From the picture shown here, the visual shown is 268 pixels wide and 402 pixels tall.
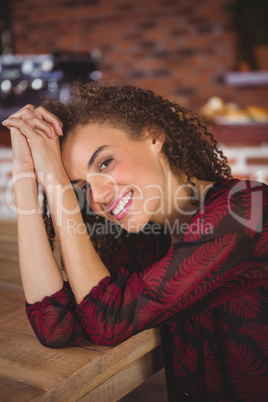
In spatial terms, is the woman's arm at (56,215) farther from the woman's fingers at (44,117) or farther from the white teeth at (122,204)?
the white teeth at (122,204)

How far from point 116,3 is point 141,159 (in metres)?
3.35

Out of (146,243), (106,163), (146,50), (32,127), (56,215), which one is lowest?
(146,243)

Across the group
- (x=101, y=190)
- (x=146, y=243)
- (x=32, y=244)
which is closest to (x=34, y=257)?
(x=32, y=244)

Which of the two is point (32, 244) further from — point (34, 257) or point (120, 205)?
point (120, 205)

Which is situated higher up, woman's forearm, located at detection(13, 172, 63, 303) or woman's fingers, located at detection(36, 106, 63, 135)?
woman's fingers, located at detection(36, 106, 63, 135)

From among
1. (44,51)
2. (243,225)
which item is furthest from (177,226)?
(44,51)

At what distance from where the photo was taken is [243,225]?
3.24 feet

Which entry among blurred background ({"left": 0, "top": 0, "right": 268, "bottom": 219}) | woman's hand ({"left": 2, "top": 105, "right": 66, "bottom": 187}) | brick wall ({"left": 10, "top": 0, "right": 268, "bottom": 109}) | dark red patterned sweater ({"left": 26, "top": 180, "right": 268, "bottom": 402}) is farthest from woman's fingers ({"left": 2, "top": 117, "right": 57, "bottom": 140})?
brick wall ({"left": 10, "top": 0, "right": 268, "bottom": 109})

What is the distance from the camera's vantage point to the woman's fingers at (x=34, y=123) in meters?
1.13

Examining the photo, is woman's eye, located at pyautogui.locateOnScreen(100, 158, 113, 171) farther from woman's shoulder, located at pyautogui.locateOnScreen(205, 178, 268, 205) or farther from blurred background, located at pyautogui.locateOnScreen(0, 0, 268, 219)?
blurred background, located at pyautogui.locateOnScreen(0, 0, 268, 219)

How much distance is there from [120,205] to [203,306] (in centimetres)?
33

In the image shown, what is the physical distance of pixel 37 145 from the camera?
111cm

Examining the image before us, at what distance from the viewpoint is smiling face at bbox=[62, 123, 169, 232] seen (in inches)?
44.1

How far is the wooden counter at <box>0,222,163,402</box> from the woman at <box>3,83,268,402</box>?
0.04m
